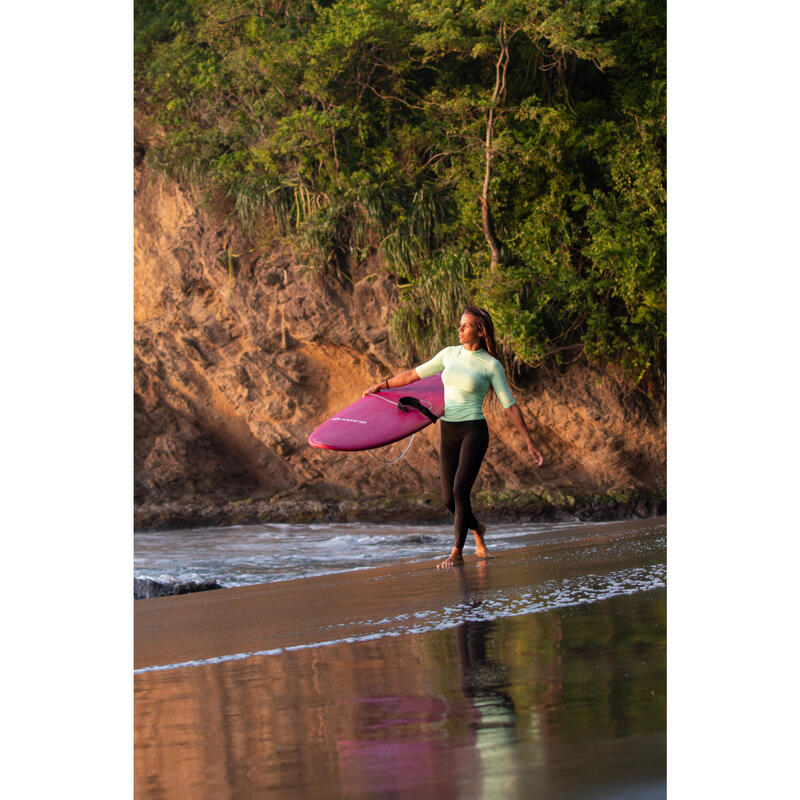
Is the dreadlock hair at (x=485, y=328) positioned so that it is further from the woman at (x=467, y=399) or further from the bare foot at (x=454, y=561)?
the bare foot at (x=454, y=561)

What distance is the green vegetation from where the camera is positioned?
10445mm

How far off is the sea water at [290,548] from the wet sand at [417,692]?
279cm

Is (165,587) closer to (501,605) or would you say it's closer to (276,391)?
(501,605)

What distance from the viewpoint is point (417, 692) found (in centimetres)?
297

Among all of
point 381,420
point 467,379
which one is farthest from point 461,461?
point 381,420

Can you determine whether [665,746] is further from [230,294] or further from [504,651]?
[230,294]

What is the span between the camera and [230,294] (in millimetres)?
13297

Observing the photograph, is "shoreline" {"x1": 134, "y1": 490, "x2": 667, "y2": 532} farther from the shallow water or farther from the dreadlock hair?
the shallow water

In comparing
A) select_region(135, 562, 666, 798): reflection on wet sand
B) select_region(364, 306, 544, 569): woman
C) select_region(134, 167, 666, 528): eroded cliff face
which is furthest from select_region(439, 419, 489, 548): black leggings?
select_region(134, 167, 666, 528): eroded cliff face

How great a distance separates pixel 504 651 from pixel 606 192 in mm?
8605

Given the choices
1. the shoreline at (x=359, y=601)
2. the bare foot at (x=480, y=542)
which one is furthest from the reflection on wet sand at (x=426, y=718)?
the bare foot at (x=480, y=542)

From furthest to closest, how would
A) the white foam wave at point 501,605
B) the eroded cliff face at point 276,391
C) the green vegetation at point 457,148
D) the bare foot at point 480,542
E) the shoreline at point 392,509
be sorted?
1. the eroded cliff face at point 276,391
2. the shoreline at point 392,509
3. the green vegetation at point 457,148
4. the bare foot at point 480,542
5. the white foam wave at point 501,605

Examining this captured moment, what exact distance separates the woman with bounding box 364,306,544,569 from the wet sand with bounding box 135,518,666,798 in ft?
2.12

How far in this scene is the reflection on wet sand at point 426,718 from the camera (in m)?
2.31
